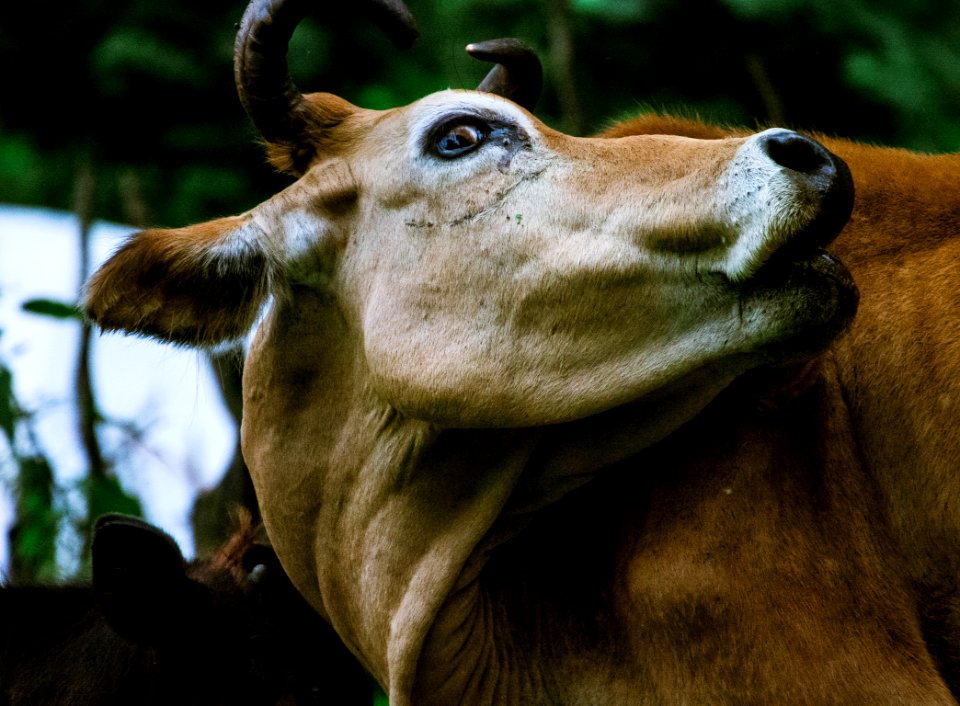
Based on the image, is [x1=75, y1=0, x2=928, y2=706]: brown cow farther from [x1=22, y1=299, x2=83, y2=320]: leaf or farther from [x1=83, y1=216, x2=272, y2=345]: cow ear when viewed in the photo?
[x1=22, y1=299, x2=83, y2=320]: leaf

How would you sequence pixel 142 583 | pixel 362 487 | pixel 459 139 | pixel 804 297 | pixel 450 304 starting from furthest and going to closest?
pixel 142 583 < pixel 362 487 < pixel 459 139 < pixel 450 304 < pixel 804 297

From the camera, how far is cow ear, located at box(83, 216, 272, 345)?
383cm

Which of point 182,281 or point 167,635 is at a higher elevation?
point 182,281

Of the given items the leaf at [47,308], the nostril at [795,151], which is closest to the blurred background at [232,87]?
the leaf at [47,308]

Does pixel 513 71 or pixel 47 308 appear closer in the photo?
pixel 513 71

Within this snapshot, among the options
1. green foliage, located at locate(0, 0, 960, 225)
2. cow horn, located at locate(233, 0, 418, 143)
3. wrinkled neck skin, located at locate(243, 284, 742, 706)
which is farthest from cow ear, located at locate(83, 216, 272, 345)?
green foliage, located at locate(0, 0, 960, 225)

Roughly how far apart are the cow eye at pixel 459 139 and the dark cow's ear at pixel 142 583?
73.5 inches

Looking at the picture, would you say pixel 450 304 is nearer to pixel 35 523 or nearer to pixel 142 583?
pixel 142 583

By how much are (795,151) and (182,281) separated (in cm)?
189

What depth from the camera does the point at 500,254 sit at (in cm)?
348

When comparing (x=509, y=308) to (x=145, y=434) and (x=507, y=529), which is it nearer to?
(x=507, y=529)

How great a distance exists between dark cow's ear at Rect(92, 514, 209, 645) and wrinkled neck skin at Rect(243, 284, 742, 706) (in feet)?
2.65

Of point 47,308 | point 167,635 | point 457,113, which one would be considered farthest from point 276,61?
point 47,308

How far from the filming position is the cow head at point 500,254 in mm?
3174
